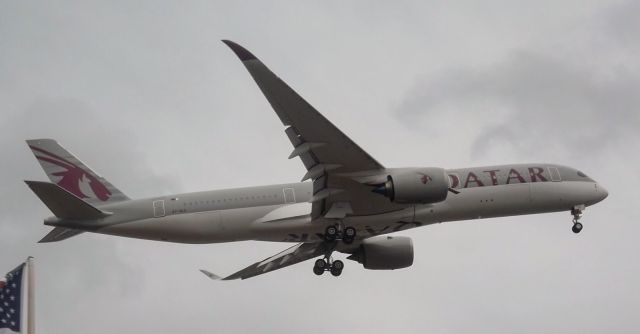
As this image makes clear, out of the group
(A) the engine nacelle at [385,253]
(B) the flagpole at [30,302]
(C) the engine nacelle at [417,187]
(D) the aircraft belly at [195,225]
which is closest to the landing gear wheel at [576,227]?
(A) the engine nacelle at [385,253]

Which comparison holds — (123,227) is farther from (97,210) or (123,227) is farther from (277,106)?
(277,106)

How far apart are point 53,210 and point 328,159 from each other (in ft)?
46.0

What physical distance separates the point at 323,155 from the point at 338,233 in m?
5.51

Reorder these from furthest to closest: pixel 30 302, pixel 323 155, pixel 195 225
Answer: pixel 195 225, pixel 323 155, pixel 30 302

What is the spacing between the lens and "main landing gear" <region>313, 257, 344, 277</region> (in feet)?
192

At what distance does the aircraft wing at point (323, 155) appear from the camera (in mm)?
46562

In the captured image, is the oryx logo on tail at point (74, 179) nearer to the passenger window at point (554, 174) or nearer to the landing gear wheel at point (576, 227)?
the passenger window at point (554, 174)

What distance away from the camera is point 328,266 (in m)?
58.7

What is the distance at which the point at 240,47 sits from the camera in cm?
4494

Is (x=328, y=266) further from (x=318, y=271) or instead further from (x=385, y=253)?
(x=385, y=253)

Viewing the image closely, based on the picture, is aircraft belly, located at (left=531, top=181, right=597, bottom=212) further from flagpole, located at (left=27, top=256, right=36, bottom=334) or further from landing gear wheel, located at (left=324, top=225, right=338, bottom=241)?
flagpole, located at (left=27, top=256, right=36, bottom=334)

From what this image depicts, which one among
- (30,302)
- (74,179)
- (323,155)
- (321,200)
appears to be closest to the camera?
(30,302)

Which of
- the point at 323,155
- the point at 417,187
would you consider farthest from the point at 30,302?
the point at 417,187

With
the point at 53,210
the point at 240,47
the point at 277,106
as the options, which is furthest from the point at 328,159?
the point at 53,210
